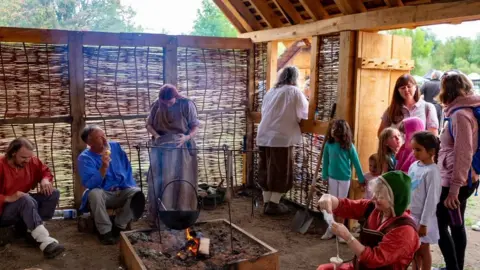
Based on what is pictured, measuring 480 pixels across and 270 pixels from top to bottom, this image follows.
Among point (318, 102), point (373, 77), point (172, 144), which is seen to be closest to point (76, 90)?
point (172, 144)

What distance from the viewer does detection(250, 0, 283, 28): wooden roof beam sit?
5.51m

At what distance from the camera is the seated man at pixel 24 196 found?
3824 millimetres

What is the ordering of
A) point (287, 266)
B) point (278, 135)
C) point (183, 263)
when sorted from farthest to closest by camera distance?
point (278, 135) → point (287, 266) → point (183, 263)

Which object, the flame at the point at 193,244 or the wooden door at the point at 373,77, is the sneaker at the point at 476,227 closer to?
the wooden door at the point at 373,77

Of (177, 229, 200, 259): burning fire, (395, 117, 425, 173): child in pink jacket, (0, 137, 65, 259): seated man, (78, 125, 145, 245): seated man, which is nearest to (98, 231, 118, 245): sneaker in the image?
(78, 125, 145, 245): seated man

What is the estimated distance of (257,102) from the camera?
6137mm

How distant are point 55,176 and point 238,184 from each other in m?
2.55

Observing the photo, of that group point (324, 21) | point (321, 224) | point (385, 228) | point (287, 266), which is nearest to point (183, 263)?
point (287, 266)

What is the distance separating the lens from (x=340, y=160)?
4.23 metres

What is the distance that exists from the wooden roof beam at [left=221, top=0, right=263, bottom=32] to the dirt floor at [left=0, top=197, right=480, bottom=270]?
8.99 feet

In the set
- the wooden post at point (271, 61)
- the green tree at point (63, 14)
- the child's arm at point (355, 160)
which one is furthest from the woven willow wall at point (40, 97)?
the green tree at point (63, 14)

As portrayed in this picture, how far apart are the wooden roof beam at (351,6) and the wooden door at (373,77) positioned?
25 cm

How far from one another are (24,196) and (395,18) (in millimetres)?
3777

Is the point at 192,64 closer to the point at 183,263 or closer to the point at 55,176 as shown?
the point at 55,176
